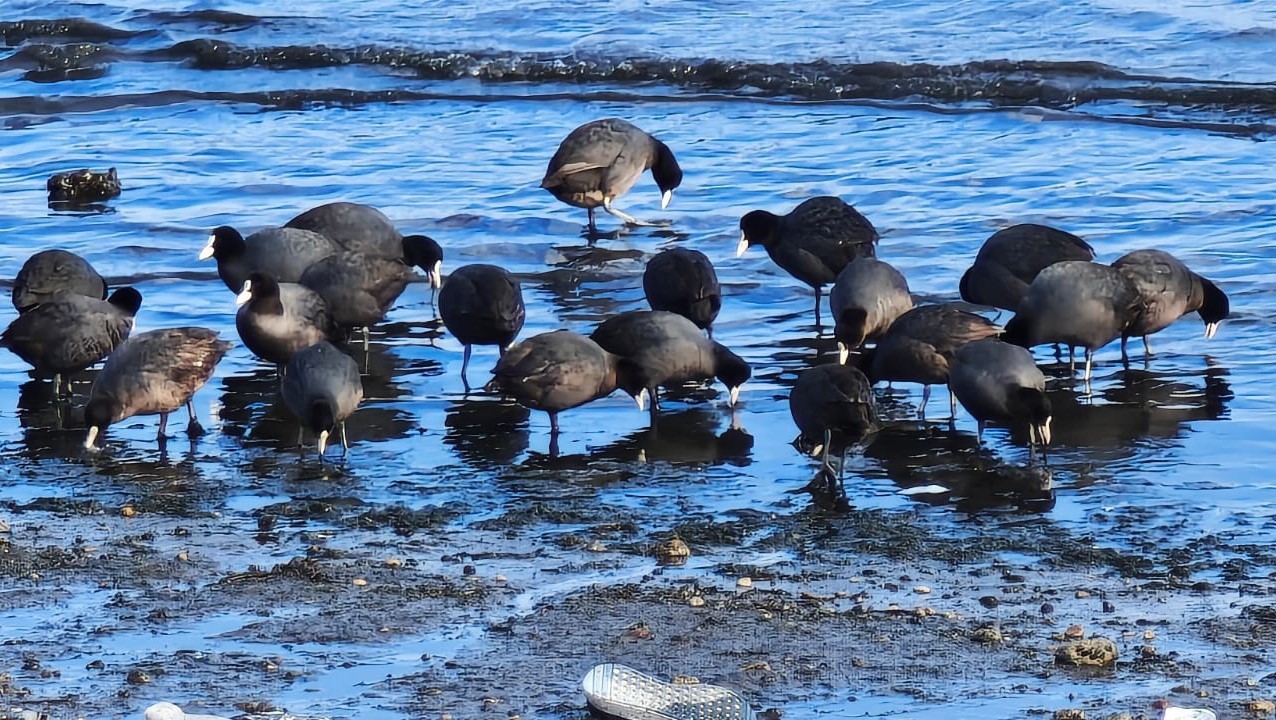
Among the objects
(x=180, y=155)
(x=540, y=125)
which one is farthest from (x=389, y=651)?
(x=540, y=125)

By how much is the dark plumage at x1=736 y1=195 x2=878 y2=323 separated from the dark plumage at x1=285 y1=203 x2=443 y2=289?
200 centimetres

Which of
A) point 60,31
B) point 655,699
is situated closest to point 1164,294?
point 655,699

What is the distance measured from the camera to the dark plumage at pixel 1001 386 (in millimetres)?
8289

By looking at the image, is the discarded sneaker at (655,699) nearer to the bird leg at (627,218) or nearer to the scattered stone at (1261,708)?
the scattered stone at (1261,708)

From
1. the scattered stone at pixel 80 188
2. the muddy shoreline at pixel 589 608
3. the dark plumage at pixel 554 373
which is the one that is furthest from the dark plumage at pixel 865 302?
the scattered stone at pixel 80 188

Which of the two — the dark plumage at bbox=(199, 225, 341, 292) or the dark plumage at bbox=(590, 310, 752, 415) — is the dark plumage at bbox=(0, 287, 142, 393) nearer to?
the dark plumage at bbox=(199, 225, 341, 292)

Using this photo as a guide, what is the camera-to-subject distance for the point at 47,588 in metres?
6.80

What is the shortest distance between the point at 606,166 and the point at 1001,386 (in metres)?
6.21

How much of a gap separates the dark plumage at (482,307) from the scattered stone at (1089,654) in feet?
15.0

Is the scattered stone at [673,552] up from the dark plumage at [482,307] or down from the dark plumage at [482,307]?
down

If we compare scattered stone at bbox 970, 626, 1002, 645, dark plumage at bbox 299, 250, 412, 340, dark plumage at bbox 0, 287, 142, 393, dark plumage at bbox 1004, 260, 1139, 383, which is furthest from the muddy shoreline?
dark plumage at bbox 299, 250, 412, 340

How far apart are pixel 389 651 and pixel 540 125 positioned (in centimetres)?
1252

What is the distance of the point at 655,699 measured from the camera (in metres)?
5.52

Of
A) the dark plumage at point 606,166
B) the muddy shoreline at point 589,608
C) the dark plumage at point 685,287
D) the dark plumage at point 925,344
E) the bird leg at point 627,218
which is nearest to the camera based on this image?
the muddy shoreline at point 589,608
